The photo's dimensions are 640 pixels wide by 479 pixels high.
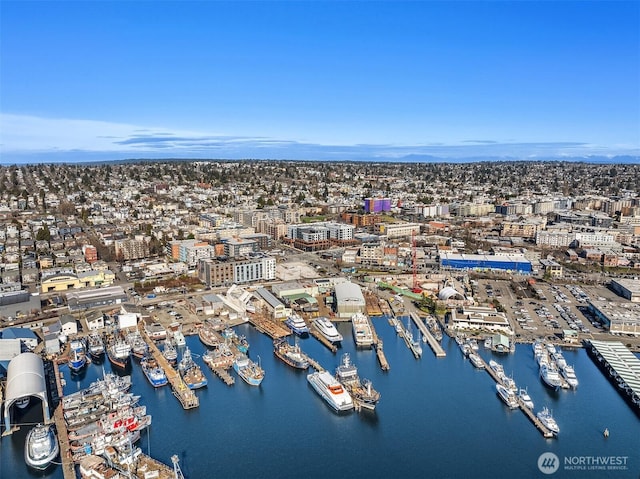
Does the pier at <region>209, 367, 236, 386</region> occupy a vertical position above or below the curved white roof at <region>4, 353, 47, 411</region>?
below

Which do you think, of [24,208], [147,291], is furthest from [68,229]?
[147,291]

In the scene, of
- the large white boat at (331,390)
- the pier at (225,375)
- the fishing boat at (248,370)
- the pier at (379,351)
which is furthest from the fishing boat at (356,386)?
the pier at (225,375)

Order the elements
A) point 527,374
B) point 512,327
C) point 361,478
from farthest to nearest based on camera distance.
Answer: point 512,327 → point 527,374 → point 361,478

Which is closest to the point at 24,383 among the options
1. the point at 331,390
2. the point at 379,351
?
the point at 331,390

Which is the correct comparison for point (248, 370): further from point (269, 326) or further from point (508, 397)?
point (508, 397)

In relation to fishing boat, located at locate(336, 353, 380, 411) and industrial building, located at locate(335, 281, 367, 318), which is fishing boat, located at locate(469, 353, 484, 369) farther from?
industrial building, located at locate(335, 281, 367, 318)

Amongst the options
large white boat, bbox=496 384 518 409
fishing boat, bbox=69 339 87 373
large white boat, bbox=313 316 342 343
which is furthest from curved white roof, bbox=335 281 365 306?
fishing boat, bbox=69 339 87 373

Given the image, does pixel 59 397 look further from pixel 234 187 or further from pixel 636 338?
pixel 234 187
